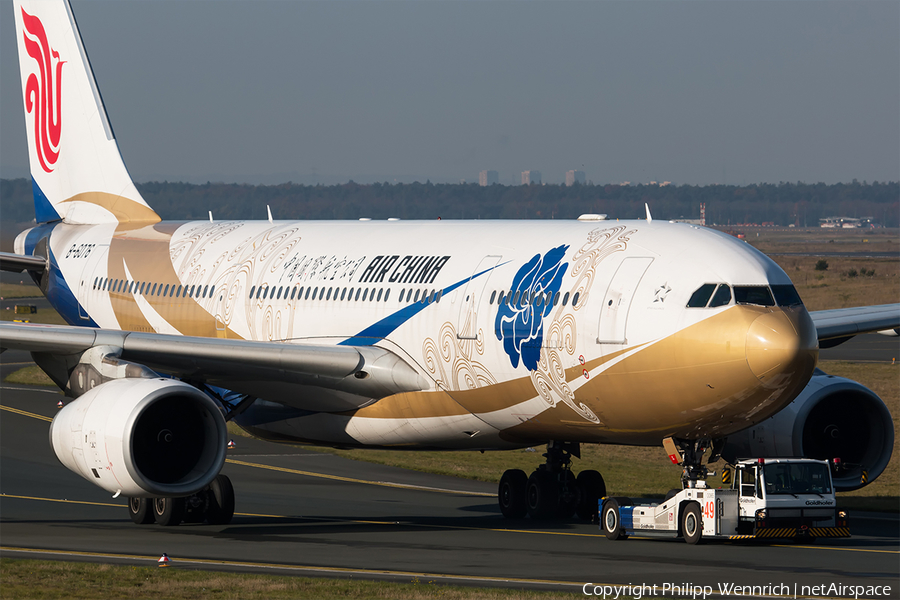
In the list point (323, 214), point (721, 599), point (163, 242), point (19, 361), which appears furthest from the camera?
point (323, 214)

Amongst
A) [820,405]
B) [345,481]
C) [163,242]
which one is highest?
[163,242]

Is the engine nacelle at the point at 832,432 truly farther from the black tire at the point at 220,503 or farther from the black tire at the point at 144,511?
the black tire at the point at 144,511

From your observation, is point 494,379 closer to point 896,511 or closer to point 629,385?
point 629,385

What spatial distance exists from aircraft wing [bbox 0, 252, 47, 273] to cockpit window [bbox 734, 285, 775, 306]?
2063cm

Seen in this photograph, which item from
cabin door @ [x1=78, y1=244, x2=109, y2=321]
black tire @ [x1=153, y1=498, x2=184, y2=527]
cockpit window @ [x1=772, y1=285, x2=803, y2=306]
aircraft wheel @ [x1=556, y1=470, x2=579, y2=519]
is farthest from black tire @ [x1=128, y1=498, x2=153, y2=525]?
cockpit window @ [x1=772, y1=285, x2=803, y2=306]

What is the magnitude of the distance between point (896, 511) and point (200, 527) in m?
15.1

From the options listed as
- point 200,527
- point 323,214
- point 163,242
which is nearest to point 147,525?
point 200,527

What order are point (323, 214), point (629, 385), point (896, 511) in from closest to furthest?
point (629, 385)
point (896, 511)
point (323, 214)

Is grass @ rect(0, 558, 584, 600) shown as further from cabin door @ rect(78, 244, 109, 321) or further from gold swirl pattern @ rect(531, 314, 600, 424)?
cabin door @ rect(78, 244, 109, 321)

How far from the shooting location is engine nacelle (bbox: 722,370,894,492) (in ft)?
79.2

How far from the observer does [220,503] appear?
24516 millimetres

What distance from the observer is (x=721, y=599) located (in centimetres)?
1555

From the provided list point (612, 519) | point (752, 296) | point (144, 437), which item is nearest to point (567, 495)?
point (612, 519)

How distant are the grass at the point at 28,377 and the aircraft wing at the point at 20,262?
19.3m
